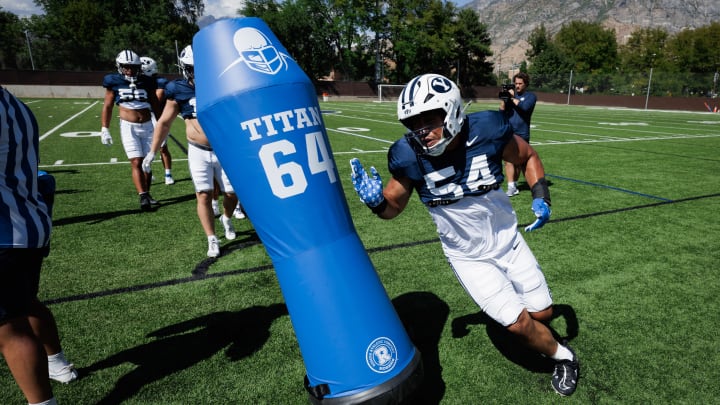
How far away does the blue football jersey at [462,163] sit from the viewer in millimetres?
2656

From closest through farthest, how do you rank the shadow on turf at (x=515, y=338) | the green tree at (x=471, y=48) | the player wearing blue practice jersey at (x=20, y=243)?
1. the player wearing blue practice jersey at (x=20, y=243)
2. the shadow on turf at (x=515, y=338)
3. the green tree at (x=471, y=48)

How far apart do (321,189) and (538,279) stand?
5.24 ft

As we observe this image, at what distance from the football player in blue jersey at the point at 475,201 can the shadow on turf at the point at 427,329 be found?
24.5 inches

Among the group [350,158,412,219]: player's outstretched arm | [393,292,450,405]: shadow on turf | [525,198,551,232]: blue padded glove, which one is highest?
[350,158,412,219]: player's outstretched arm

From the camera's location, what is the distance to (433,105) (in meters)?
2.42

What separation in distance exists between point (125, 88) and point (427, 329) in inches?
234

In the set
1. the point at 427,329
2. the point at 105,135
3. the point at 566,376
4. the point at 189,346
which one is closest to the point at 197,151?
the point at 189,346

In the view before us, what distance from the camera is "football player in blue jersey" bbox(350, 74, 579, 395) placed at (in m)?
2.54

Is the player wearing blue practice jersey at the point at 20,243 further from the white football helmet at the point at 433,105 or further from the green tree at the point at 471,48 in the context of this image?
the green tree at the point at 471,48

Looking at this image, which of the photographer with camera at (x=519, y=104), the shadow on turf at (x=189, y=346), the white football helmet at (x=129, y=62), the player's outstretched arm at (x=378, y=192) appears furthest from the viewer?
the photographer with camera at (x=519, y=104)

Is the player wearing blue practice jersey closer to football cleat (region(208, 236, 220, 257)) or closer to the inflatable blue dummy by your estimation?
the inflatable blue dummy

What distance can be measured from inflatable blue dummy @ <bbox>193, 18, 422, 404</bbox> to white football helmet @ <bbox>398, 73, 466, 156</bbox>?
22.4 inches

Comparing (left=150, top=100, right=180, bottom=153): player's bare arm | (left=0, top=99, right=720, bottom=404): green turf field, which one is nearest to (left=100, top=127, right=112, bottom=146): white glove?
(left=0, top=99, right=720, bottom=404): green turf field

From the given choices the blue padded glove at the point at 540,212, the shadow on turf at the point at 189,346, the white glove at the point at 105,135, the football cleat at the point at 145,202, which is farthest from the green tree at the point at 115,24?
the blue padded glove at the point at 540,212
